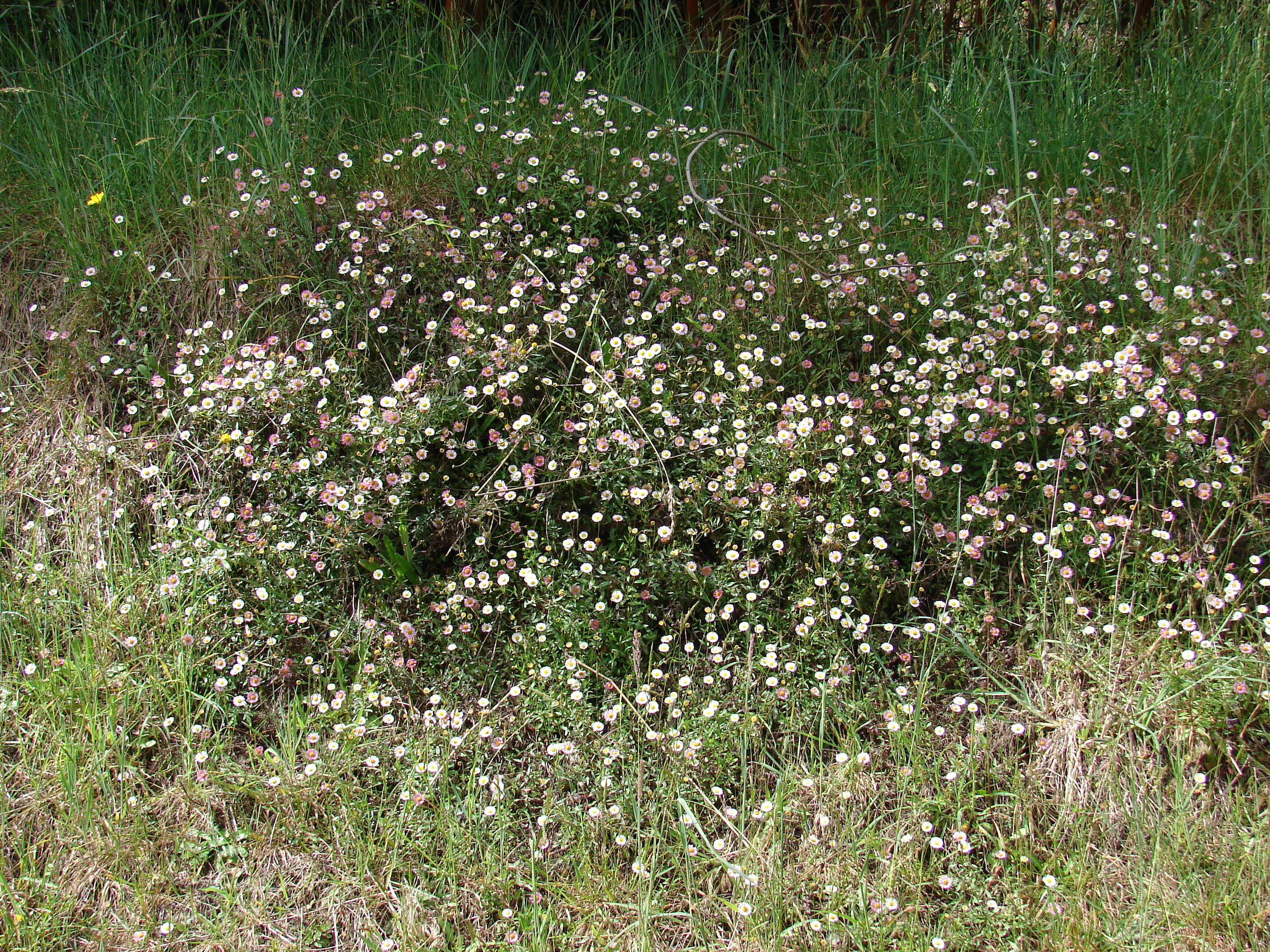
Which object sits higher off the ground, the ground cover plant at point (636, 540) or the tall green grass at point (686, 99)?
the tall green grass at point (686, 99)

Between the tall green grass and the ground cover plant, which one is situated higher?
the tall green grass

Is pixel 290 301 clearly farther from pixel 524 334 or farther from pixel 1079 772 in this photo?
pixel 1079 772

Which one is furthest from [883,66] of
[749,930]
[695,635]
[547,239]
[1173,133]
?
[749,930]

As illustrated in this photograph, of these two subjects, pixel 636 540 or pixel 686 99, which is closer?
pixel 636 540

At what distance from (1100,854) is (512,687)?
129 centimetres

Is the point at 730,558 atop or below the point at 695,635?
atop

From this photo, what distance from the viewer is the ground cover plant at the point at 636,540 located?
1923 mm

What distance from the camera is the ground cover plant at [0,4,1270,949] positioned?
1923 mm

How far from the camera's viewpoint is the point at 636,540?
2.39 m

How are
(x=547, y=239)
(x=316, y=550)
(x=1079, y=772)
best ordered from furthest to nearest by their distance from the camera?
1. (x=547, y=239)
2. (x=316, y=550)
3. (x=1079, y=772)

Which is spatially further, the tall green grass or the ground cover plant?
the tall green grass

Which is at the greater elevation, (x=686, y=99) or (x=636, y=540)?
(x=686, y=99)

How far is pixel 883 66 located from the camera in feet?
12.1

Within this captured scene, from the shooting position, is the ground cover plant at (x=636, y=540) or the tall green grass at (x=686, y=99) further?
the tall green grass at (x=686, y=99)
